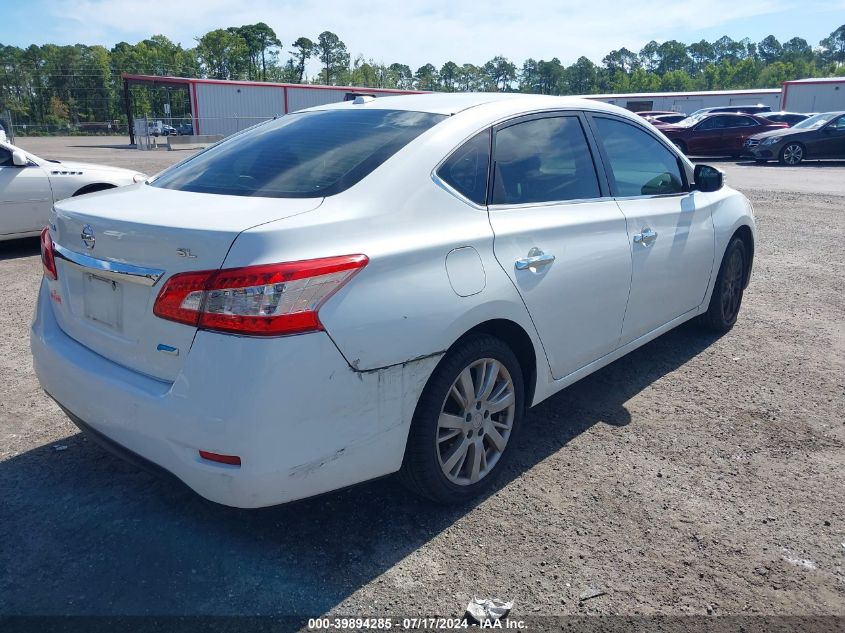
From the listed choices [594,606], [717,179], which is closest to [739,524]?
[594,606]

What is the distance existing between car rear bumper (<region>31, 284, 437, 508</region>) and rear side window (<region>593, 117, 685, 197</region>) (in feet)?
6.48

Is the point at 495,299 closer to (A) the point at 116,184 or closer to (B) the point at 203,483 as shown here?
(B) the point at 203,483

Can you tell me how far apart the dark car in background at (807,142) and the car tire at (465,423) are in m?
22.2

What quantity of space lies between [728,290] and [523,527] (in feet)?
10.4

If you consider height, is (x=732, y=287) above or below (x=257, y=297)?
below

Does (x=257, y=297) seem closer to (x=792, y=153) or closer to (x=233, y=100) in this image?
(x=792, y=153)

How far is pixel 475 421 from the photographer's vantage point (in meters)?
2.98

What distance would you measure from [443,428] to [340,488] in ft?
1.80

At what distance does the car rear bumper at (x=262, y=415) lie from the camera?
2.22 metres

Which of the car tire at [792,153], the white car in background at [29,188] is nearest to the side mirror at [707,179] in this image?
the white car in background at [29,188]

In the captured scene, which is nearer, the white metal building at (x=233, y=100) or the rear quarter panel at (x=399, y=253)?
the rear quarter panel at (x=399, y=253)

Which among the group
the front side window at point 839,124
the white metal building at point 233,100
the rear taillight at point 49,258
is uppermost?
the white metal building at point 233,100

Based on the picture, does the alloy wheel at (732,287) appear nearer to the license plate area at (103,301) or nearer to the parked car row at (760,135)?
the license plate area at (103,301)

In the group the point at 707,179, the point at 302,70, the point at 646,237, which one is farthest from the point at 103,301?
the point at 302,70
